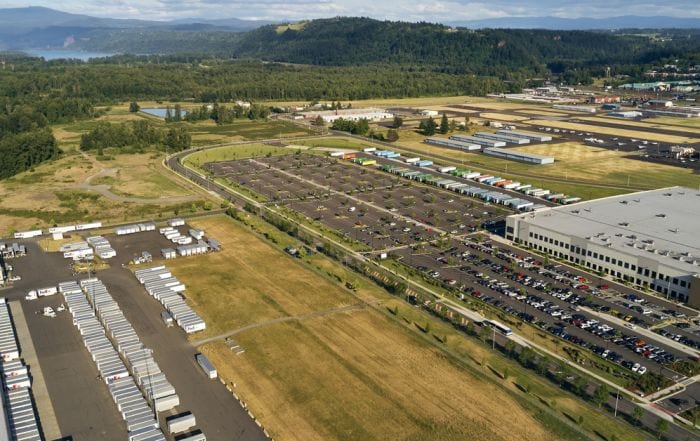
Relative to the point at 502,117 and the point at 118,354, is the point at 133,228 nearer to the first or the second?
the point at 118,354

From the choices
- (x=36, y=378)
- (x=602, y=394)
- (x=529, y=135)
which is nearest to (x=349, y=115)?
(x=529, y=135)

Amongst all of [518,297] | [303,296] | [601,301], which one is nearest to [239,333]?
[303,296]

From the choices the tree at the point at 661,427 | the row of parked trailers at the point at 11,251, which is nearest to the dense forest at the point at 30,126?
the row of parked trailers at the point at 11,251

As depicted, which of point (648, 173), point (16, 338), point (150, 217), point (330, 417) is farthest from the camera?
point (648, 173)

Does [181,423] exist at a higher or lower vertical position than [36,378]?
higher

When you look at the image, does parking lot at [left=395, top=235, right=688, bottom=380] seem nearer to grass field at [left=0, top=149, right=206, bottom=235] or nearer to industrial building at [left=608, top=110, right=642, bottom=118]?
grass field at [left=0, top=149, right=206, bottom=235]

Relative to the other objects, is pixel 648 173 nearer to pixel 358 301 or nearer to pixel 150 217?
pixel 358 301

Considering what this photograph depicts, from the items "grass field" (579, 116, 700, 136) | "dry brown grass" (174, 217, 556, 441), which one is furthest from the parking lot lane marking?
"grass field" (579, 116, 700, 136)
